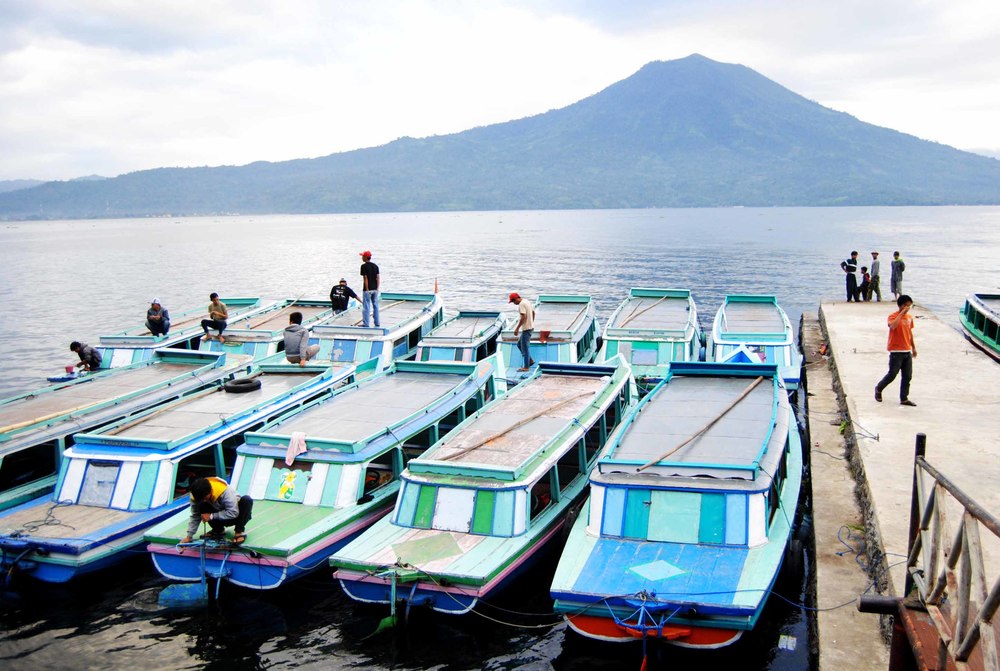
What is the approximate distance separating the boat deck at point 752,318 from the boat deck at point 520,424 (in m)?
10.2

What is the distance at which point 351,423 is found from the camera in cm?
1723

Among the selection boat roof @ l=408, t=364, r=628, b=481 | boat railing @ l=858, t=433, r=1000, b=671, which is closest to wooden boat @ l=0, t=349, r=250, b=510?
boat roof @ l=408, t=364, r=628, b=481

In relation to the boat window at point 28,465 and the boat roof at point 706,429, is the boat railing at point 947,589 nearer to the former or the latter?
the boat roof at point 706,429

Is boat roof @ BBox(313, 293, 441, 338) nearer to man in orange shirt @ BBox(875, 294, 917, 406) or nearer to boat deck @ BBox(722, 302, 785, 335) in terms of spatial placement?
boat deck @ BBox(722, 302, 785, 335)

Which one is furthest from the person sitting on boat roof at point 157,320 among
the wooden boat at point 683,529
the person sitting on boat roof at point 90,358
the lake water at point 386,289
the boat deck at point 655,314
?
the wooden boat at point 683,529

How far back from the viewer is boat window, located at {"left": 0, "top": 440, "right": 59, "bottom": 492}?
58.4 feet

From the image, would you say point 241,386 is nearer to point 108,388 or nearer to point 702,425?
point 108,388

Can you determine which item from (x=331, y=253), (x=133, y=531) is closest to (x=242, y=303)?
(x=133, y=531)

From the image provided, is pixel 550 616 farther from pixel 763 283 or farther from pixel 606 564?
pixel 763 283

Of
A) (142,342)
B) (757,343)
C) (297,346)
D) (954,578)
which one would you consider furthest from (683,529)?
(142,342)

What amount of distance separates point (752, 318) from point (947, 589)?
23.6 meters

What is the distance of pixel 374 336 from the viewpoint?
2645 centimetres

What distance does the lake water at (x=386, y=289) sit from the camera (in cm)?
1338

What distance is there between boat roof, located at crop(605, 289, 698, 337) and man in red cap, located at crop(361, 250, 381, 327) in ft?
25.7
